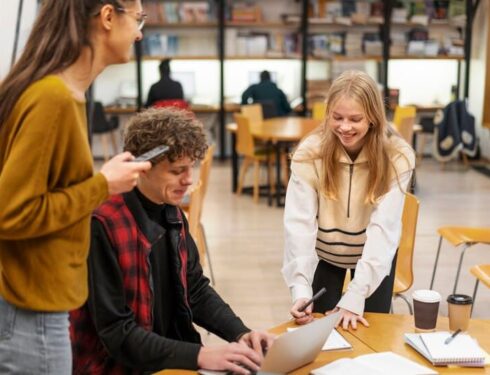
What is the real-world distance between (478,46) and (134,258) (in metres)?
9.54

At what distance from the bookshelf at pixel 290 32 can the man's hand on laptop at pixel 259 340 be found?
851 centimetres

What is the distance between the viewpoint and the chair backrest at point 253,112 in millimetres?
8633

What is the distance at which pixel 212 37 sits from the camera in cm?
1080

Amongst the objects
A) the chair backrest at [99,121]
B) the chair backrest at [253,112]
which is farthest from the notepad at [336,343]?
the chair backrest at [99,121]

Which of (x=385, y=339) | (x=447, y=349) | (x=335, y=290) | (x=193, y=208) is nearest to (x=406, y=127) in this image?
(x=193, y=208)

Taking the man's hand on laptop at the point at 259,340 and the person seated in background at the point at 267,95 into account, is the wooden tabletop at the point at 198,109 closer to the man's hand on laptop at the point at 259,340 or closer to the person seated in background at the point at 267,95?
the person seated in background at the point at 267,95

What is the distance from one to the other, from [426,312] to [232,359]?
674mm

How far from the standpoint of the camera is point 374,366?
1991 mm

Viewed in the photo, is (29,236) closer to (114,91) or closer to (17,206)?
(17,206)

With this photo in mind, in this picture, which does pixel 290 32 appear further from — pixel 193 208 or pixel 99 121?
pixel 193 208

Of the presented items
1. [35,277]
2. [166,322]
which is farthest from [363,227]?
[35,277]

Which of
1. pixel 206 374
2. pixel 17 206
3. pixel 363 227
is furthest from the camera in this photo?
pixel 363 227

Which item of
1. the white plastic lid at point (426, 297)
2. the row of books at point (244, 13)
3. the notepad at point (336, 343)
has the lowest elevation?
the notepad at point (336, 343)

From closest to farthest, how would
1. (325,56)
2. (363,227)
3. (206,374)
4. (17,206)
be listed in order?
(17,206) < (206,374) < (363,227) < (325,56)
